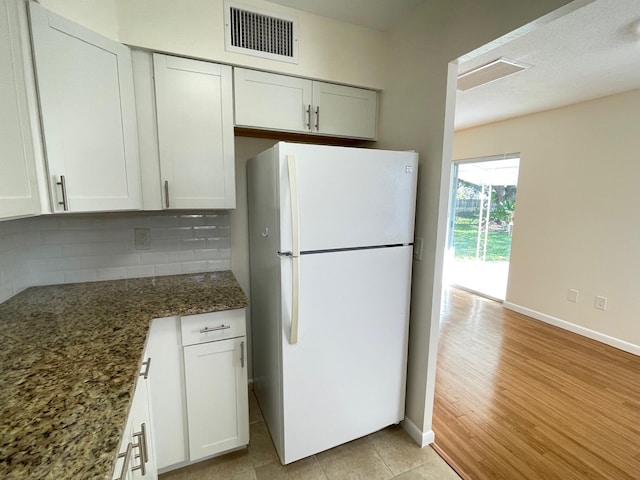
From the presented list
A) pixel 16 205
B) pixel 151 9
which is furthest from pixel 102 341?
pixel 151 9

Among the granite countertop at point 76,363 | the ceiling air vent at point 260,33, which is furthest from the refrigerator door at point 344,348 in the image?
the ceiling air vent at point 260,33

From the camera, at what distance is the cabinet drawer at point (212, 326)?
1.41 meters

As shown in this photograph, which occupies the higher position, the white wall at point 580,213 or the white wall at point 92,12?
the white wall at point 92,12

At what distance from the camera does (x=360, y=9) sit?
165cm

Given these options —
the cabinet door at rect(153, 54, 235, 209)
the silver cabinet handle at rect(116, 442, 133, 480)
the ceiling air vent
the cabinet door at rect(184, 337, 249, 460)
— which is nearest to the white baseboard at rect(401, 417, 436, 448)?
the cabinet door at rect(184, 337, 249, 460)

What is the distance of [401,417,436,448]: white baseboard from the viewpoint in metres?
1.73

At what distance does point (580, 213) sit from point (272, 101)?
334 cm

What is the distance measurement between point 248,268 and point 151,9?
152cm

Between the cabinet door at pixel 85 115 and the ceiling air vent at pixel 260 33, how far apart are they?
524 millimetres

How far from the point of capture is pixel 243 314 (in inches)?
59.8

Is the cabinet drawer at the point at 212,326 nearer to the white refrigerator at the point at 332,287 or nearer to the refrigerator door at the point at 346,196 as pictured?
the white refrigerator at the point at 332,287

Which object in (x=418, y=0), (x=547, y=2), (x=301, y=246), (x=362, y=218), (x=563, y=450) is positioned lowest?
(x=563, y=450)

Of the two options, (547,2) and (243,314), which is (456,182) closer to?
(547,2)

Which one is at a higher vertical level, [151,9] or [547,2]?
[151,9]
